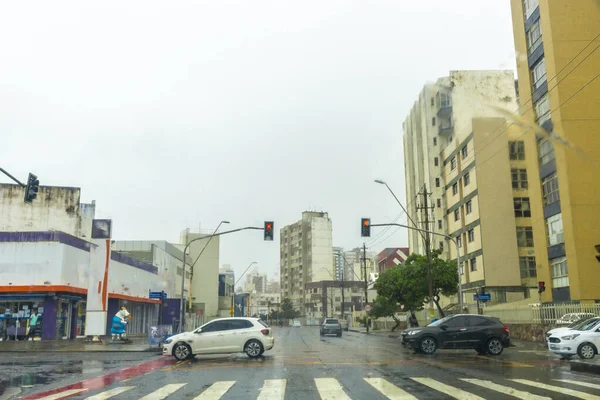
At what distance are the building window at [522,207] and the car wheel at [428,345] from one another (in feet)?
113

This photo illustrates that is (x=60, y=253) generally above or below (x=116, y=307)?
above

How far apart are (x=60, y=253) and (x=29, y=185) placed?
14.6m

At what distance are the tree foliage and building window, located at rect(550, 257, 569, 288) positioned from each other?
11.0m

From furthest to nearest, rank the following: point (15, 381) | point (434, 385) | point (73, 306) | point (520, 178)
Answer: point (520, 178)
point (73, 306)
point (15, 381)
point (434, 385)

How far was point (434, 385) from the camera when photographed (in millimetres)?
11586

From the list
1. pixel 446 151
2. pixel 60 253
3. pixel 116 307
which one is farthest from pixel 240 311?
pixel 60 253

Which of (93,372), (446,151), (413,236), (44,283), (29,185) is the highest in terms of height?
A: (446,151)

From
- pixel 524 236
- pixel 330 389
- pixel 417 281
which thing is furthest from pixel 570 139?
pixel 330 389

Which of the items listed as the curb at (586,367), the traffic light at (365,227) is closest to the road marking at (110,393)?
the curb at (586,367)

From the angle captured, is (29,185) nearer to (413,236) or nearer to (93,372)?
(93,372)

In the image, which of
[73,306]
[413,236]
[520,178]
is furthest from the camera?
[413,236]

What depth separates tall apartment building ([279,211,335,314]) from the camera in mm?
134125

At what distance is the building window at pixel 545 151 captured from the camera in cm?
3572

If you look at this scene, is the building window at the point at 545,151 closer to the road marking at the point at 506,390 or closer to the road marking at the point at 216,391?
the road marking at the point at 506,390
